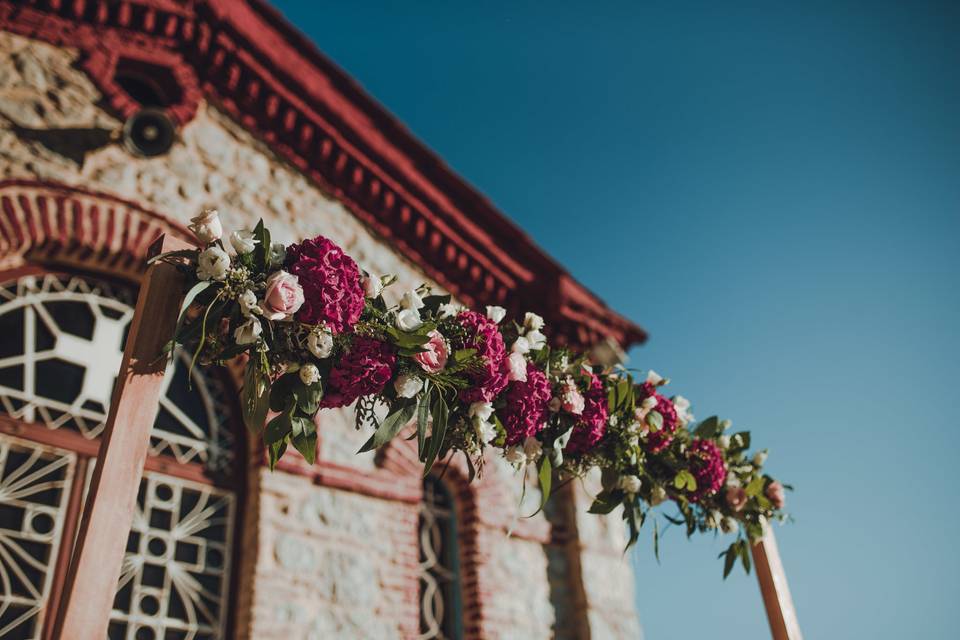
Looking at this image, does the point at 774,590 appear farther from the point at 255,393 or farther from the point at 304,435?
the point at 255,393

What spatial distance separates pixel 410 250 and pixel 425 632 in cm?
327

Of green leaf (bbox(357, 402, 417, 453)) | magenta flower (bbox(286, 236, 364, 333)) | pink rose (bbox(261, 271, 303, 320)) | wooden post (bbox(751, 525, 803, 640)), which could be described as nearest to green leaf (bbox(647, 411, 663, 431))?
wooden post (bbox(751, 525, 803, 640))

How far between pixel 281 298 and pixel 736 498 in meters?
2.88

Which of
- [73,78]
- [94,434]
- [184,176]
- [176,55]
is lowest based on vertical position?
[94,434]

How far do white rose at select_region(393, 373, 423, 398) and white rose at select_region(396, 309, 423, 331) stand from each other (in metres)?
0.17

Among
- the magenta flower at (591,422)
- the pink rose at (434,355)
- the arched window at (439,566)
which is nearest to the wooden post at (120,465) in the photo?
the pink rose at (434,355)

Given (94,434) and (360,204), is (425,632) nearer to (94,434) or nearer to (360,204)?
(94,434)

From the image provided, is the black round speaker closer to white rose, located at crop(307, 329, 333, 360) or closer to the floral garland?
the floral garland

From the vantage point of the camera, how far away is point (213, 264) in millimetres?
2342

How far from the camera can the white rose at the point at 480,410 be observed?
2.87 meters

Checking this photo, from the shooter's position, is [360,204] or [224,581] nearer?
[224,581]

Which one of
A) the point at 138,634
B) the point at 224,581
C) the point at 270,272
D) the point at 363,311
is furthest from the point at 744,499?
the point at 138,634

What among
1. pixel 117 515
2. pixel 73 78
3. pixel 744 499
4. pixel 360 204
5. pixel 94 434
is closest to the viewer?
pixel 117 515

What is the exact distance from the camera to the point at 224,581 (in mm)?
4668
